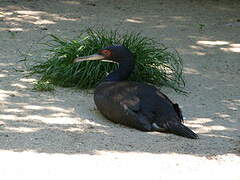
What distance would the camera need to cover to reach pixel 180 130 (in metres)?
7.09

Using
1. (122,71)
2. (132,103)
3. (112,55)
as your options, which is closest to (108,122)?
(132,103)

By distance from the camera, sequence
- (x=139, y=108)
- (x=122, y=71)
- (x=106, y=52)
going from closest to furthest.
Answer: (x=139, y=108), (x=122, y=71), (x=106, y=52)

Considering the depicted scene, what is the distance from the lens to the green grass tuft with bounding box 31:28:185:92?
876 cm

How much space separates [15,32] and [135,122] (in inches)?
174

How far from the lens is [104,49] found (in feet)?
27.0

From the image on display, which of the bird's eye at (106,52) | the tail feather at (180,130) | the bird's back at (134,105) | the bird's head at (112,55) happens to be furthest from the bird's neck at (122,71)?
the tail feather at (180,130)

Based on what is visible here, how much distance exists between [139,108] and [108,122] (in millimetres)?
459

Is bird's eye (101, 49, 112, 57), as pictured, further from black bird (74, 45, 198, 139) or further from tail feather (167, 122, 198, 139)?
tail feather (167, 122, 198, 139)

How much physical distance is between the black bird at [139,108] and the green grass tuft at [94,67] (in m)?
0.87

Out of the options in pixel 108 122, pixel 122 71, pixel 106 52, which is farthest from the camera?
pixel 106 52

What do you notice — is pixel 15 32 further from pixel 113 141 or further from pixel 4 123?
pixel 113 141

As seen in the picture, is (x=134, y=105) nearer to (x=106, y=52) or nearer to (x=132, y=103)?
(x=132, y=103)

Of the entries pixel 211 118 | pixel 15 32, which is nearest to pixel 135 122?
pixel 211 118

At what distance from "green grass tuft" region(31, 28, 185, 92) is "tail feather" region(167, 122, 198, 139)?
5.76 ft
